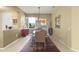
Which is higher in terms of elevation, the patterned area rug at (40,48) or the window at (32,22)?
the window at (32,22)

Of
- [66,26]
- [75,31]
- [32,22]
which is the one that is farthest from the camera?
[32,22]

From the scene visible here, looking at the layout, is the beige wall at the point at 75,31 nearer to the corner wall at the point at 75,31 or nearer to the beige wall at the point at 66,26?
the corner wall at the point at 75,31

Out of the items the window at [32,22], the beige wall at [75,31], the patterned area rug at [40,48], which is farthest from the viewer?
the window at [32,22]

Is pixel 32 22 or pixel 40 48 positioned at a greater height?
pixel 32 22

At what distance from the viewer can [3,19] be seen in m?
5.14

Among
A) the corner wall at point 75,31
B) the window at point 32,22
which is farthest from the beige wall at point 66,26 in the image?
the window at point 32,22

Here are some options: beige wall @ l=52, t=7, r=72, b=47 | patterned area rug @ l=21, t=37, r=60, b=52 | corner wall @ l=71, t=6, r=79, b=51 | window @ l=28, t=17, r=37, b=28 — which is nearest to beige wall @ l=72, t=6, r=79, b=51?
corner wall @ l=71, t=6, r=79, b=51

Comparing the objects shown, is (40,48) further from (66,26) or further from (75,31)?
(75,31)

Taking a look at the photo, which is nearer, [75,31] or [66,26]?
[75,31]

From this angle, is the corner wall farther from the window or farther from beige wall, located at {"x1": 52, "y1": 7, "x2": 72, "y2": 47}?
the window

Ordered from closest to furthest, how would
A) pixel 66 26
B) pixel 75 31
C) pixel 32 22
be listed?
1. pixel 75 31
2. pixel 66 26
3. pixel 32 22

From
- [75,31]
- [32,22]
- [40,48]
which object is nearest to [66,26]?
[75,31]
